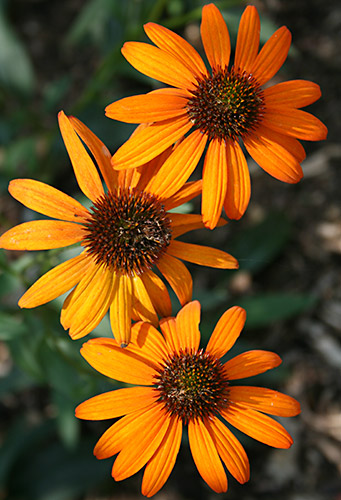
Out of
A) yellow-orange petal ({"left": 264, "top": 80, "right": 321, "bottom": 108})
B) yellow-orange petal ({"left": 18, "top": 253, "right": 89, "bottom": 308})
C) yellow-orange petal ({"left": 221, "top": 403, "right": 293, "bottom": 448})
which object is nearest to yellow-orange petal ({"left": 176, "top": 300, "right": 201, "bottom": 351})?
yellow-orange petal ({"left": 221, "top": 403, "right": 293, "bottom": 448})

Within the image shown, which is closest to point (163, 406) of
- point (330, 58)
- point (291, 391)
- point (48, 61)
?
point (291, 391)

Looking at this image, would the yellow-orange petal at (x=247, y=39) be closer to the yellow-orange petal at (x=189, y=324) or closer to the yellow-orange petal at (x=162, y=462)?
the yellow-orange petal at (x=189, y=324)

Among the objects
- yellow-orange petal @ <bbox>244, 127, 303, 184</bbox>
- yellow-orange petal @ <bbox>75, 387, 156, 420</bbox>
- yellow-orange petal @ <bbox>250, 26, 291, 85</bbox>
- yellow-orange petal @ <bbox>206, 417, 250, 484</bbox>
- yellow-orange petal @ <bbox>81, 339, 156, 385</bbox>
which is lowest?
yellow-orange petal @ <bbox>206, 417, 250, 484</bbox>

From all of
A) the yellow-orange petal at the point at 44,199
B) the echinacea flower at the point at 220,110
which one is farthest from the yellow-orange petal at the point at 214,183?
the yellow-orange petal at the point at 44,199

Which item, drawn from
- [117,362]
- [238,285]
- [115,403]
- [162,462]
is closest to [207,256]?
[117,362]

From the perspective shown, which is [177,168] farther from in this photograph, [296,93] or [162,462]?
[162,462]

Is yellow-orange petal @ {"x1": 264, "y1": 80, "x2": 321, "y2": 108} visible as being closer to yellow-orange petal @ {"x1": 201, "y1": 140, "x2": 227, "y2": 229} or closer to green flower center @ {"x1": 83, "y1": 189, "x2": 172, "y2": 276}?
yellow-orange petal @ {"x1": 201, "y1": 140, "x2": 227, "y2": 229}

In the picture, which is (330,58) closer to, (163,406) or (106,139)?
(106,139)
